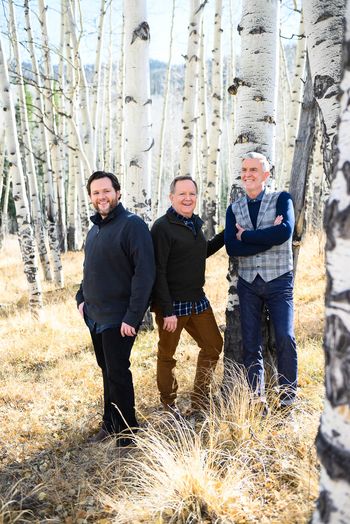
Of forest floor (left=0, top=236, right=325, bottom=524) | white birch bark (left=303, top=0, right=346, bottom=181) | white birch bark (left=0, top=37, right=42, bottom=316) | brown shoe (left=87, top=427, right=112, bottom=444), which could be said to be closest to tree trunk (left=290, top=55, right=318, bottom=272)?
white birch bark (left=303, top=0, right=346, bottom=181)

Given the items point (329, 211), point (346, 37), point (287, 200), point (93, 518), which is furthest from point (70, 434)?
point (346, 37)

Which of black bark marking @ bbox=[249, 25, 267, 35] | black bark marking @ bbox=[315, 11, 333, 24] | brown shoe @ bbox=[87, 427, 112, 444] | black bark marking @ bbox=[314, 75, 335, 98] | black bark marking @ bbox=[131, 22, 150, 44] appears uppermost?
black bark marking @ bbox=[131, 22, 150, 44]

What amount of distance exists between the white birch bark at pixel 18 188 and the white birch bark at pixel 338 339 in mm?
6187

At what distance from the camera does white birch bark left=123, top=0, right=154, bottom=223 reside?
4883mm

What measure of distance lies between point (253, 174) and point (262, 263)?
670 mm

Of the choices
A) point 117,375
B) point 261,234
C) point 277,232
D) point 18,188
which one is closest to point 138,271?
point 117,375

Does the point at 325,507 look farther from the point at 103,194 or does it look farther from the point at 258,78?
the point at 258,78

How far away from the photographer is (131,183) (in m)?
5.41

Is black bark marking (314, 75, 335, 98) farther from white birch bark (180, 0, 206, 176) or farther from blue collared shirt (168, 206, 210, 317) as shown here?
white birch bark (180, 0, 206, 176)

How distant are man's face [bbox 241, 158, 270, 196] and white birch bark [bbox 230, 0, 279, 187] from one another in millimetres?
429

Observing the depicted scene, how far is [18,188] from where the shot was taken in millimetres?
6672

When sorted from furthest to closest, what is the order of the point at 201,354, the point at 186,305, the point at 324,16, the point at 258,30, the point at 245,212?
1. the point at 201,354
2. the point at 186,305
3. the point at 258,30
4. the point at 245,212
5. the point at 324,16

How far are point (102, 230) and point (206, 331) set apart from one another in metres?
1.23

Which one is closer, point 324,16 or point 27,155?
point 324,16
